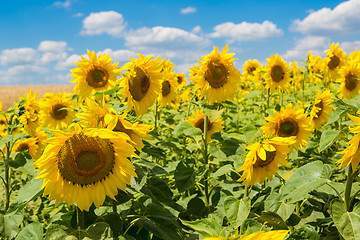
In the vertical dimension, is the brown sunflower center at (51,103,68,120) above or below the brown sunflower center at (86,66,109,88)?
below

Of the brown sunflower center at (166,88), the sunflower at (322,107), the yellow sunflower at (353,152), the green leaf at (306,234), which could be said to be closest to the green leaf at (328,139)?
the yellow sunflower at (353,152)

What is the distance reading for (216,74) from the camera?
12.1ft

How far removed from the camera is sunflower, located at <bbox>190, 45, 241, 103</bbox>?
365 centimetres

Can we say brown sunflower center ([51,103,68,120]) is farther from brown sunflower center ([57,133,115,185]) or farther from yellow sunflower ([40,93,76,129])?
brown sunflower center ([57,133,115,185])

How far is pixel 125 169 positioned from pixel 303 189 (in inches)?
38.2

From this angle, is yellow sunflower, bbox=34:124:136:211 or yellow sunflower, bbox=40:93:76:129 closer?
yellow sunflower, bbox=34:124:136:211

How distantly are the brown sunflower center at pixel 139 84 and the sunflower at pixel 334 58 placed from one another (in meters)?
4.33

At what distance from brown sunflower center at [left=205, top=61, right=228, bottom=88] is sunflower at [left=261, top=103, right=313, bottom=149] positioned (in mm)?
683

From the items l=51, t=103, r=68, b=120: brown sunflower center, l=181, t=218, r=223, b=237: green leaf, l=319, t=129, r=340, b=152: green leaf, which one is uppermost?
l=51, t=103, r=68, b=120: brown sunflower center

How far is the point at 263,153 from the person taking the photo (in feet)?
7.39

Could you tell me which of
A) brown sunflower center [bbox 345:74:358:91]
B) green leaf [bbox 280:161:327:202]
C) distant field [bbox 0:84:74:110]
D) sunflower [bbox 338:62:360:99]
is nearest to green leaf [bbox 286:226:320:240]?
green leaf [bbox 280:161:327:202]

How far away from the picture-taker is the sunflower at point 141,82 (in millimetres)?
2951

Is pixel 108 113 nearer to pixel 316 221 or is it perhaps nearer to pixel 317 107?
pixel 316 221

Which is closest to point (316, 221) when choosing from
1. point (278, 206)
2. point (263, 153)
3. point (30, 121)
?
point (278, 206)
